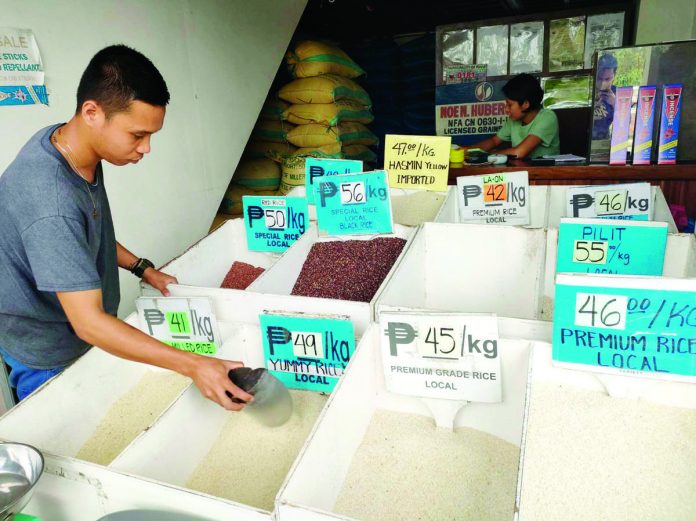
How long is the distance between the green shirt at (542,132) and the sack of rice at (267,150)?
5.33 ft

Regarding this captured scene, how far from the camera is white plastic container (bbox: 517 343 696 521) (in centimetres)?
84

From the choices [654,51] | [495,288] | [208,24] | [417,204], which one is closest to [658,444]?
[495,288]

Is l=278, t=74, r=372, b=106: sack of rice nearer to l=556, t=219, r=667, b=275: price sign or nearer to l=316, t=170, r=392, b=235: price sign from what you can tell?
l=316, t=170, r=392, b=235: price sign

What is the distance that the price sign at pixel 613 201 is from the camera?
66.1 inches

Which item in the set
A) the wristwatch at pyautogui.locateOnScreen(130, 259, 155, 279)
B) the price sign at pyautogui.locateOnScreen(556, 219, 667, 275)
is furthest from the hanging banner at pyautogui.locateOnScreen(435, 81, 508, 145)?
the wristwatch at pyautogui.locateOnScreen(130, 259, 155, 279)

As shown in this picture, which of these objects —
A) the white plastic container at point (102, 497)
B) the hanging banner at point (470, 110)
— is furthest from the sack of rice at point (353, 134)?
the white plastic container at point (102, 497)

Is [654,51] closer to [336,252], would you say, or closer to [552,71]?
[336,252]

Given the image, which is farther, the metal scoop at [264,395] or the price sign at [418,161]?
the price sign at [418,161]

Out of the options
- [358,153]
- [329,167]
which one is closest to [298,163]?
[358,153]

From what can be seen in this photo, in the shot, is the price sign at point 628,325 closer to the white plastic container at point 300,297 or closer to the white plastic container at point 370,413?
the white plastic container at point 370,413

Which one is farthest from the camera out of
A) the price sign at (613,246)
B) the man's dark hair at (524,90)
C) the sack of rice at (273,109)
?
the sack of rice at (273,109)

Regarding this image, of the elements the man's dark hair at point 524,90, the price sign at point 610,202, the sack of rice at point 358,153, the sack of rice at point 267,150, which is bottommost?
the price sign at point 610,202

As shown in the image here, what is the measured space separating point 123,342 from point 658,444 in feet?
3.33

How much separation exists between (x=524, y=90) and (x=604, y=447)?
2688 mm
